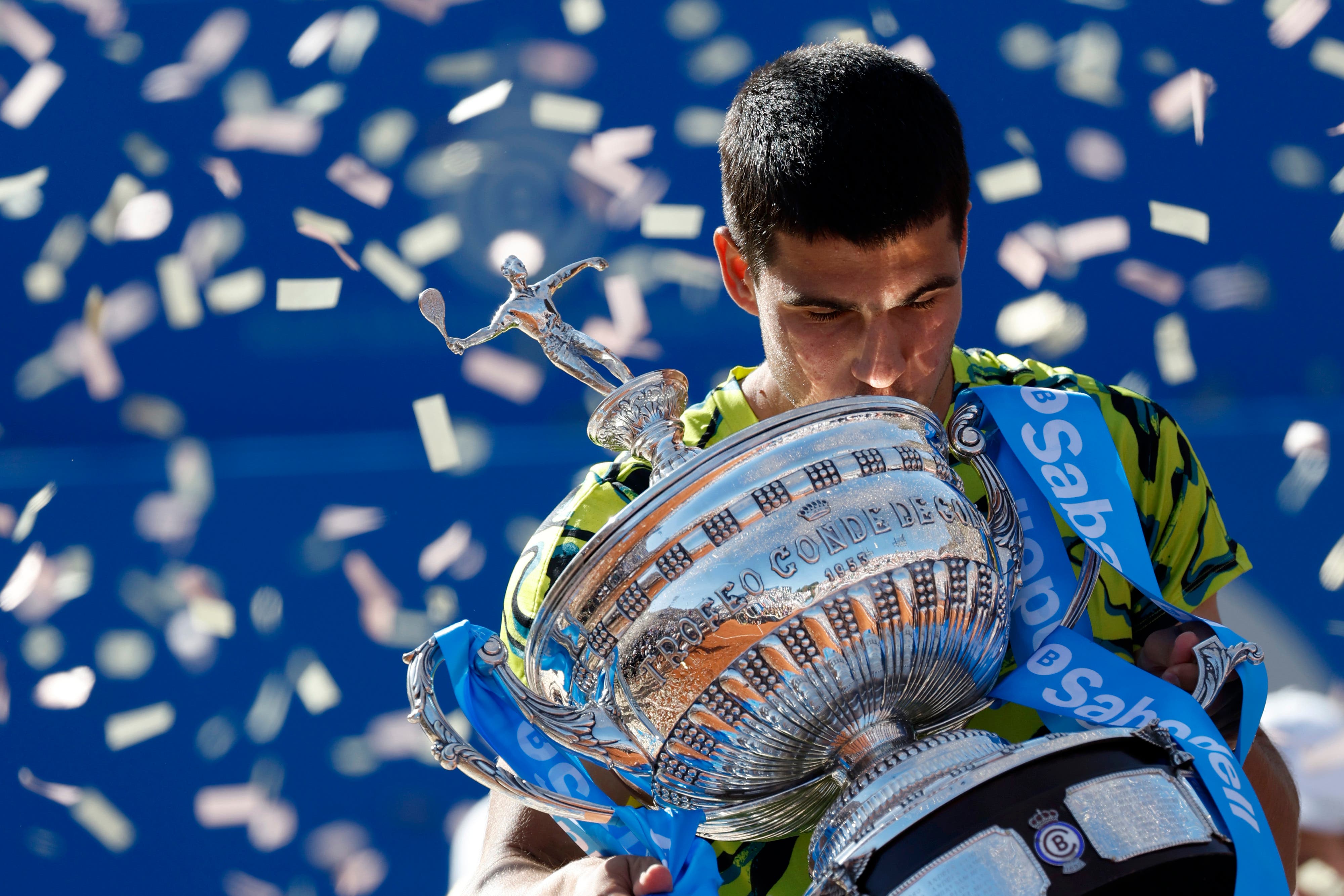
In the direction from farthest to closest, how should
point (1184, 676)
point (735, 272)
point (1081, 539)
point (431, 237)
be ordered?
point (431, 237), point (735, 272), point (1081, 539), point (1184, 676)

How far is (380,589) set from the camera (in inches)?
64.1

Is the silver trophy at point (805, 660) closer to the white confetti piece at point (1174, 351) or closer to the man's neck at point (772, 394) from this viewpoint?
the man's neck at point (772, 394)

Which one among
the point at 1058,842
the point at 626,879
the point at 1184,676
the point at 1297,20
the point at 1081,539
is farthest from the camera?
the point at 1297,20

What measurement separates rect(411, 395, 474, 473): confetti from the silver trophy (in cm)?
115

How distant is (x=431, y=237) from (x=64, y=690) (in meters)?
0.89

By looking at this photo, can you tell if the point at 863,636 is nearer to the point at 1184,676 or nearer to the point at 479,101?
the point at 1184,676

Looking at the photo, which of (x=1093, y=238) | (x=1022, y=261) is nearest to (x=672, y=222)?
(x=1022, y=261)

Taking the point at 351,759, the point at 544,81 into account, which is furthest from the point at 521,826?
the point at 544,81

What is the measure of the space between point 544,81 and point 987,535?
4.19ft

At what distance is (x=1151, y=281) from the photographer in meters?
1.62

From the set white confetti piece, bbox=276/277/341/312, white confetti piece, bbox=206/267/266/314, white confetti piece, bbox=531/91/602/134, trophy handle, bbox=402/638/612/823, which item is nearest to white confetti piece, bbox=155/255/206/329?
white confetti piece, bbox=206/267/266/314

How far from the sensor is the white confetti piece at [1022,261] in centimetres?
162

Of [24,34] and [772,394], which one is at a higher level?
[772,394]

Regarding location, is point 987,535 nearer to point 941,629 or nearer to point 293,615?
point 941,629
